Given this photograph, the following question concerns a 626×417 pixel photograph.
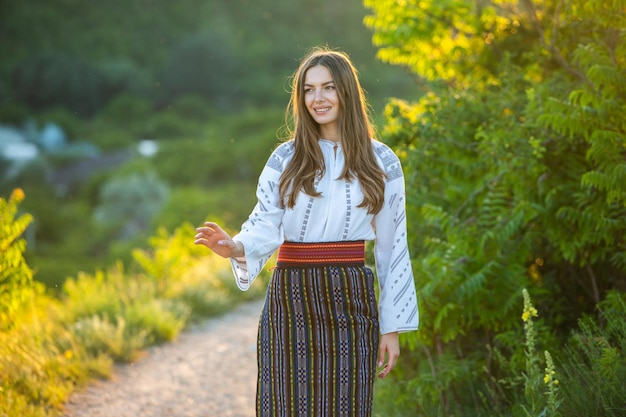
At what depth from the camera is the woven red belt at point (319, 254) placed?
308 cm

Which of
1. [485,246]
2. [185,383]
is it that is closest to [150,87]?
[185,383]

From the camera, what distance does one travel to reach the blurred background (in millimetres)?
44312

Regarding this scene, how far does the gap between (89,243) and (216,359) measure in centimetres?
3056

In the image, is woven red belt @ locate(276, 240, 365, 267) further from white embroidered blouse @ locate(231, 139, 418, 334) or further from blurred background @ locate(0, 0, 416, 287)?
blurred background @ locate(0, 0, 416, 287)

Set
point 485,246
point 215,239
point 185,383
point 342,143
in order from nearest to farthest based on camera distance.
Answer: point 215,239 → point 342,143 → point 485,246 → point 185,383

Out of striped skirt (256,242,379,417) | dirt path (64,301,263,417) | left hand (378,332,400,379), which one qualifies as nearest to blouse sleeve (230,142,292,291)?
striped skirt (256,242,379,417)

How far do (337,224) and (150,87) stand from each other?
50.7 metres

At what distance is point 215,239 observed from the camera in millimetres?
2869

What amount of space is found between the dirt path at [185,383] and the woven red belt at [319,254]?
2.99 m

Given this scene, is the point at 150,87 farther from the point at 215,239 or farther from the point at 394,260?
the point at 215,239

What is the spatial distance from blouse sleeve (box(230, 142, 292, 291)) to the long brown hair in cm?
5

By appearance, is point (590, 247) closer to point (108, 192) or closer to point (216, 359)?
point (216, 359)

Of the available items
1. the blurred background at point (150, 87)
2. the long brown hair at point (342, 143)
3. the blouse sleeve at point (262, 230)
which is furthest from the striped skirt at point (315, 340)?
the blurred background at point (150, 87)

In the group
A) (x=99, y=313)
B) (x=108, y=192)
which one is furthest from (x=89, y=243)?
(x=99, y=313)
